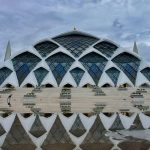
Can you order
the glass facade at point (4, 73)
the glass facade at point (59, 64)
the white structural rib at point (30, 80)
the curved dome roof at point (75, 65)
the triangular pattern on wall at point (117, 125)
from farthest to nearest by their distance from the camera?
the glass facade at point (4, 73)
the glass facade at point (59, 64)
the curved dome roof at point (75, 65)
the white structural rib at point (30, 80)
the triangular pattern on wall at point (117, 125)

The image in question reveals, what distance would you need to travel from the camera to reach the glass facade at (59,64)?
40844 millimetres

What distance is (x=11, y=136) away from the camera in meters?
21.7

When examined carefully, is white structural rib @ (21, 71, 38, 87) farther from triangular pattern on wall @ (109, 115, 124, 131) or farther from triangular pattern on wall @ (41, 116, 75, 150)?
triangular pattern on wall @ (41, 116, 75, 150)

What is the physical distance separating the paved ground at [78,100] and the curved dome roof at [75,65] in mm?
1646

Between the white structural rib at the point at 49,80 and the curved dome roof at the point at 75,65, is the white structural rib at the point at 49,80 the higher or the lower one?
the lower one

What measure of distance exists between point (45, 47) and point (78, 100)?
1392 cm

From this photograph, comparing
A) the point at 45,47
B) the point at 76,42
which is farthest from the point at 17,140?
the point at 76,42

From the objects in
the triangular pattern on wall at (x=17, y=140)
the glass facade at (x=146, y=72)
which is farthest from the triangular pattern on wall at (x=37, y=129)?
the glass facade at (x=146, y=72)

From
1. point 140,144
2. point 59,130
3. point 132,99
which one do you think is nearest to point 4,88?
point 132,99

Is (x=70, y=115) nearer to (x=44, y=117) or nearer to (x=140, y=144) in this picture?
(x=44, y=117)

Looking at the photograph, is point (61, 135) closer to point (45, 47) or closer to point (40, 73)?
point (40, 73)

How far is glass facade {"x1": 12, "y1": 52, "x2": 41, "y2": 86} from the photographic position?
4118cm

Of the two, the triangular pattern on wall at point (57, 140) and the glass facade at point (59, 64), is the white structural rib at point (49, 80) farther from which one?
the triangular pattern on wall at point (57, 140)

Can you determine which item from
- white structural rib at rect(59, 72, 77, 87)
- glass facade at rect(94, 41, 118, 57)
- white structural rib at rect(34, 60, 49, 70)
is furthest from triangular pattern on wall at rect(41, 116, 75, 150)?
glass facade at rect(94, 41, 118, 57)
